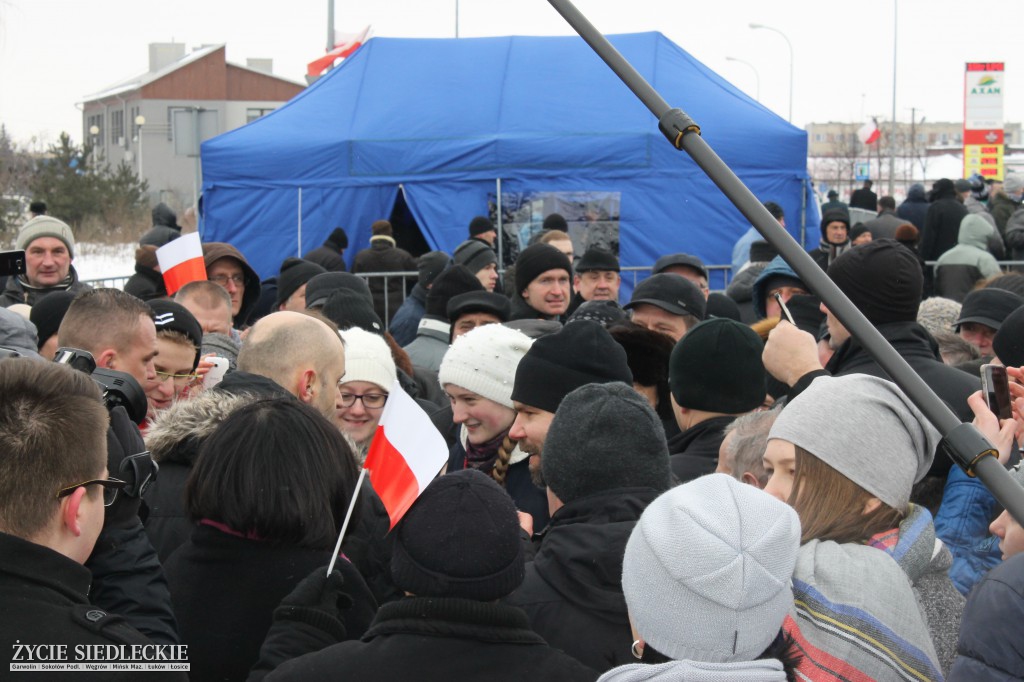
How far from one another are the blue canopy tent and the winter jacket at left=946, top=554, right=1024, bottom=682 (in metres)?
12.2

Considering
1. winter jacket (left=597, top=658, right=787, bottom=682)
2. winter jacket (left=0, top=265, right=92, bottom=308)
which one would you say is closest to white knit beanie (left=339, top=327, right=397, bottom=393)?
winter jacket (left=597, top=658, right=787, bottom=682)

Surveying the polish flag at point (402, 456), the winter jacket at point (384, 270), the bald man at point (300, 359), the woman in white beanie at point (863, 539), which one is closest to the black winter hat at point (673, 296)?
the bald man at point (300, 359)

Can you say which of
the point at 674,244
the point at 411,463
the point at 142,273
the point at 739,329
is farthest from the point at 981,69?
the point at 411,463

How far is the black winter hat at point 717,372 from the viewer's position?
4098 mm

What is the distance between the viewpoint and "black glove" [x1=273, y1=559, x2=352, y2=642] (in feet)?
8.13

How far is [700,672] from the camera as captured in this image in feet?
6.45

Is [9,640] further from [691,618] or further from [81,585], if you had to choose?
[691,618]

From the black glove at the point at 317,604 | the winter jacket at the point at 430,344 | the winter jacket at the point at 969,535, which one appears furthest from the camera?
the winter jacket at the point at 430,344

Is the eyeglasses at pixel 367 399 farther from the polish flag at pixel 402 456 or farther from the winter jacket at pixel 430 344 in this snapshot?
the polish flag at pixel 402 456

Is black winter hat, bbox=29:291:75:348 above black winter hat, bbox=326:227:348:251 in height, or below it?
below

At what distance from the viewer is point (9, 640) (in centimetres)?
212

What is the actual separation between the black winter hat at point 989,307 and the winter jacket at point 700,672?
153 inches

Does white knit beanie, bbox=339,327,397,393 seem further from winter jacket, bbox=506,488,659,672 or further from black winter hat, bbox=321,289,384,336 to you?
winter jacket, bbox=506,488,659,672

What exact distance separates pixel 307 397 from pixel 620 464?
1463 mm
